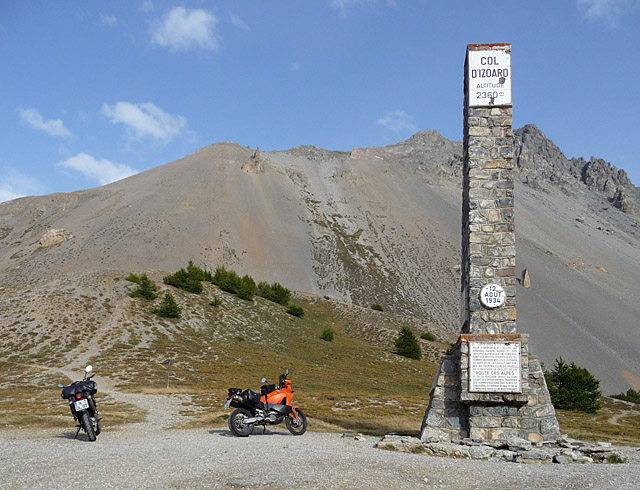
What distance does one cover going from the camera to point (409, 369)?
48344mm

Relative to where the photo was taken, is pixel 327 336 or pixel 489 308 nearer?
pixel 489 308

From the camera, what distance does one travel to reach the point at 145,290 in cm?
5228

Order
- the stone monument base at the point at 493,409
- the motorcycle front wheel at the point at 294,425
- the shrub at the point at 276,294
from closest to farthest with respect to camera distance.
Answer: the stone monument base at the point at 493,409, the motorcycle front wheel at the point at 294,425, the shrub at the point at 276,294

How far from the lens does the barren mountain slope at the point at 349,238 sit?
85.4 meters

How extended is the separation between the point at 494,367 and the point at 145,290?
148ft

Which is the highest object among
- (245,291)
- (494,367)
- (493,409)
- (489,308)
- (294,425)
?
(245,291)

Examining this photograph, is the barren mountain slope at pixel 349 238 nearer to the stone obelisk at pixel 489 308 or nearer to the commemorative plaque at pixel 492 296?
the stone obelisk at pixel 489 308

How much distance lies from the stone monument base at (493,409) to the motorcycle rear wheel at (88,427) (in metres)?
7.54

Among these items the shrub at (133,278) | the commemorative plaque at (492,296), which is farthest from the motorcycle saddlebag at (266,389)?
the shrub at (133,278)

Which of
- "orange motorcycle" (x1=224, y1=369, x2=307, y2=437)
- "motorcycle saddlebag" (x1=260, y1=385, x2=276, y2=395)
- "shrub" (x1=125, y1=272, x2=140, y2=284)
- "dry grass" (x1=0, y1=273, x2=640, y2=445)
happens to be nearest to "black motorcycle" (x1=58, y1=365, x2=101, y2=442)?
"orange motorcycle" (x1=224, y1=369, x2=307, y2=437)

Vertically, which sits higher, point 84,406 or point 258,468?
point 84,406

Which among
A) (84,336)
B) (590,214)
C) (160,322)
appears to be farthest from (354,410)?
(590,214)

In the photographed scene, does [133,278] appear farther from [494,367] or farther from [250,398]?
[494,367]

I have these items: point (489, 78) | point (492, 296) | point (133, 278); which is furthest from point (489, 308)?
point (133, 278)
